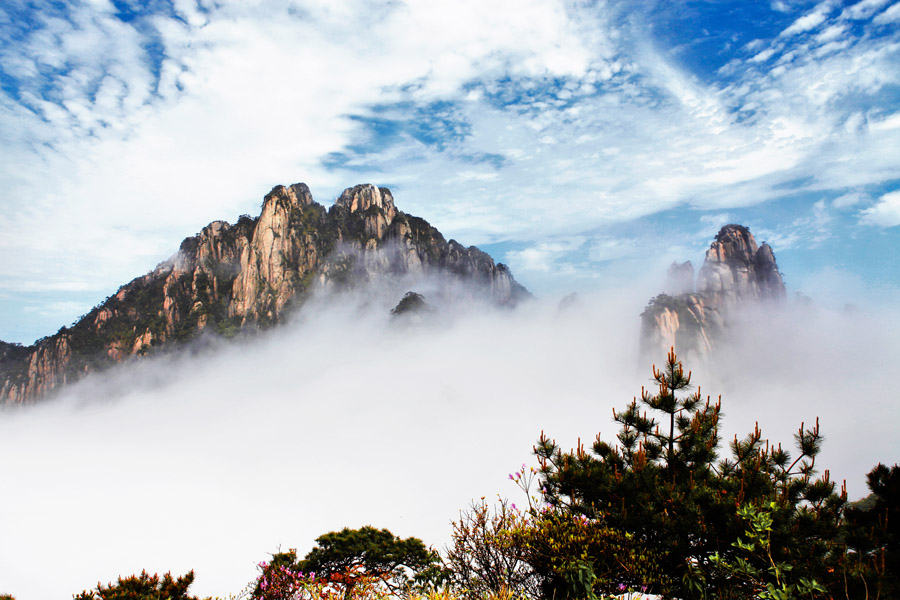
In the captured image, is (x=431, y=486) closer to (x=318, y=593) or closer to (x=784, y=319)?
(x=784, y=319)

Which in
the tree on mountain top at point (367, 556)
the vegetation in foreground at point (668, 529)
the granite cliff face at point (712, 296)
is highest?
the granite cliff face at point (712, 296)

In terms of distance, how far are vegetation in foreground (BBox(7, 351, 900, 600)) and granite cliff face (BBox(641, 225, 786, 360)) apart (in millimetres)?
111910

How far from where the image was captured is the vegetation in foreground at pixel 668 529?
843cm

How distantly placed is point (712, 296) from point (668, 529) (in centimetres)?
13950

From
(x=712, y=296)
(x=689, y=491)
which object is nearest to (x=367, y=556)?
(x=689, y=491)

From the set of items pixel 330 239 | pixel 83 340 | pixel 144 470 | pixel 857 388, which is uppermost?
Answer: pixel 330 239

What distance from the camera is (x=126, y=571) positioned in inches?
4446

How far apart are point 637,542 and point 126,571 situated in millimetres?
147151

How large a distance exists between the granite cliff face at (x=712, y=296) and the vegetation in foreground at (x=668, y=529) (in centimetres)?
11191

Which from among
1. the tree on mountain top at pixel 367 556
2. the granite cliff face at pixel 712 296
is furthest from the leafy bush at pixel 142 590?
the granite cliff face at pixel 712 296

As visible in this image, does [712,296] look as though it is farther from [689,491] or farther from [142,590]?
[142,590]

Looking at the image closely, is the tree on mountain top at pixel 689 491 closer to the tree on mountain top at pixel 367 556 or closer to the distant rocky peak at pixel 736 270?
the tree on mountain top at pixel 367 556

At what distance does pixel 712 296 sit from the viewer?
12988 cm

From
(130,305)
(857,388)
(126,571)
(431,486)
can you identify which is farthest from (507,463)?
(130,305)
